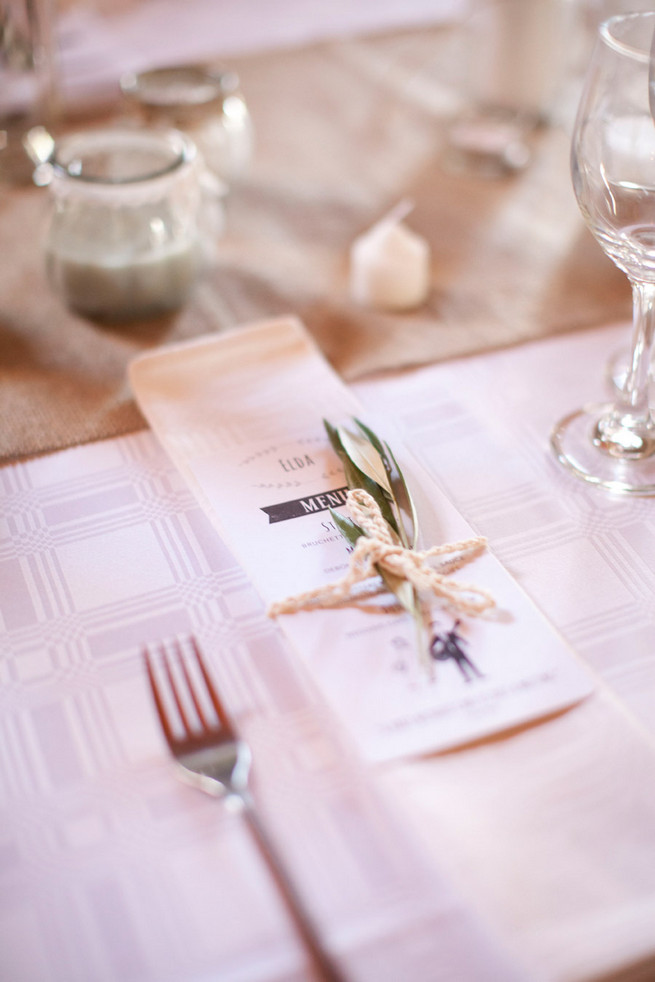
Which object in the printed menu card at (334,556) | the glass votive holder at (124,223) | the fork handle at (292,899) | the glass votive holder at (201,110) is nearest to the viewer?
the fork handle at (292,899)

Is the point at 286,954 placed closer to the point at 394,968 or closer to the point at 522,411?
the point at 394,968

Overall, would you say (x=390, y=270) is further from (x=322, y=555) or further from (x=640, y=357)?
(x=322, y=555)

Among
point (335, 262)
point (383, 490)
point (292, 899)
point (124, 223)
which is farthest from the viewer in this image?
point (335, 262)

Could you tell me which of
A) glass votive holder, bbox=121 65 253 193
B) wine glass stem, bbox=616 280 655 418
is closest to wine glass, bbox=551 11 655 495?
wine glass stem, bbox=616 280 655 418

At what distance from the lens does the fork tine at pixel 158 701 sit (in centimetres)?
44

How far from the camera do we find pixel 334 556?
0.55m

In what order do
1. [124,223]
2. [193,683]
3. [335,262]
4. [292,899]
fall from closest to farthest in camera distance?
[292,899]
[193,683]
[124,223]
[335,262]

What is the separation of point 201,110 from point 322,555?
613 millimetres

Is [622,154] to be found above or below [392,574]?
above

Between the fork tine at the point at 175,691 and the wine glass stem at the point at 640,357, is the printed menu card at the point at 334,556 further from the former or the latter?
the wine glass stem at the point at 640,357

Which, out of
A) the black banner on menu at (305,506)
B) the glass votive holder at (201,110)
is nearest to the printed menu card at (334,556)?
the black banner on menu at (305,506)

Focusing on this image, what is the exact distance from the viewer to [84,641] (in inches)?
20.5

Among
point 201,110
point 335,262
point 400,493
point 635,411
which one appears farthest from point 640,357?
point 201,110

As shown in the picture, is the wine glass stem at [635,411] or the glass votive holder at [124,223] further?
the glass votive holder at [124,223]
